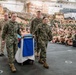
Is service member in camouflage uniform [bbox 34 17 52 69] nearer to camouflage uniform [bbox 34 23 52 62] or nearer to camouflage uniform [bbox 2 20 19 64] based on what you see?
camouflage uniform [bbox 34 23 52 62]

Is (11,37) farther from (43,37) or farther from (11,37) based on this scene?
(43,37)

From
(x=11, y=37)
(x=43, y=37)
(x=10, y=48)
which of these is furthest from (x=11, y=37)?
(x=43, y=37)

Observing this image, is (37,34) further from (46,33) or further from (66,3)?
(66,3)

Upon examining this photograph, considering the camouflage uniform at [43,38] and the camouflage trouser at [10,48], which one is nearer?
the camouflage trouser at [10,48]

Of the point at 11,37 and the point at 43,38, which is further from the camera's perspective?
the point at 43,38

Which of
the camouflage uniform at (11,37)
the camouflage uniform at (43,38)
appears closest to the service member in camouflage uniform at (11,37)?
the camouflage uniform at (11,37)

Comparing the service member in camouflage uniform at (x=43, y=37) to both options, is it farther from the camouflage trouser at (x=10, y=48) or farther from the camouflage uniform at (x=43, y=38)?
the camouflage trouser at (x=10, y=48)

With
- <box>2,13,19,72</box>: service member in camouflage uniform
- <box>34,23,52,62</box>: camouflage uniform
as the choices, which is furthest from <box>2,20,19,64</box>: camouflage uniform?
<box>34,23,52,62</box>: camouflage uniform

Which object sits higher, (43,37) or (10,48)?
(43,37)

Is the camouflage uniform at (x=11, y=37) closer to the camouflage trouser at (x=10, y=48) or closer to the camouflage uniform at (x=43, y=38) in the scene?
the camouflage trouser at (x=10, y=48)

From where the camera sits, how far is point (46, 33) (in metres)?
4.43

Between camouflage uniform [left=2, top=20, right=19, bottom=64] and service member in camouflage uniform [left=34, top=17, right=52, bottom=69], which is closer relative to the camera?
camouflage uniform [left=2, top=20, right=19, bottom=64]

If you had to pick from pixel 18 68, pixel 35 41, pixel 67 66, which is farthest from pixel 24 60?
pixel 67 66

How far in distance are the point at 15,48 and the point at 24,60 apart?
51cm
